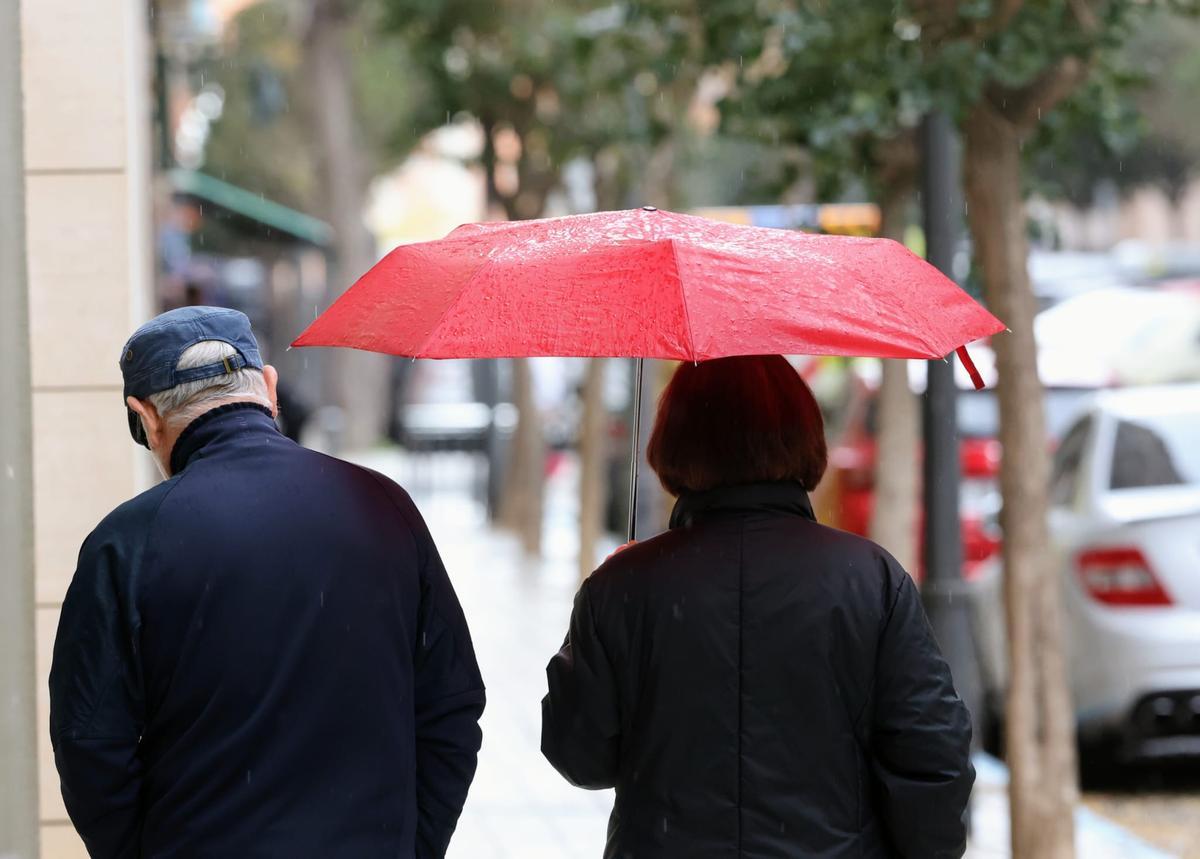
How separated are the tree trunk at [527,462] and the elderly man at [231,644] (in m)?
13.9

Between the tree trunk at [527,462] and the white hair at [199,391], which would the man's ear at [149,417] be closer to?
the white hair at [199,391]

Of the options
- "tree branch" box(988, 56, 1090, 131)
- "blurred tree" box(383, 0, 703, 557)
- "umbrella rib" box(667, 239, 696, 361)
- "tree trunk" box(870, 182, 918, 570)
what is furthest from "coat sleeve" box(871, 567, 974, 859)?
"blurred tree" box(383, 0, 703, 557)

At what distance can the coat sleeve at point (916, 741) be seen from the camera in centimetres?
293

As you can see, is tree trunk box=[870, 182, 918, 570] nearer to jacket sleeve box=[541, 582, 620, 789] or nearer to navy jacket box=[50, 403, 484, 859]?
jacket sleeve box=[541, 582, 620, 789]

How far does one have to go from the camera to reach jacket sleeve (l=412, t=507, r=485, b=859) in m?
3.05

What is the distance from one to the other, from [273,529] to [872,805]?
1.14 meters

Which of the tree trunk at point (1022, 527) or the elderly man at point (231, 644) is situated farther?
the tree trunk at point (1022, 527)

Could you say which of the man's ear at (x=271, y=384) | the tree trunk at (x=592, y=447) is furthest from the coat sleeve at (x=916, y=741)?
the tree trunk at (x=592, y=447)

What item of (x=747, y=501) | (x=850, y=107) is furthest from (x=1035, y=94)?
(x=747, y=501)

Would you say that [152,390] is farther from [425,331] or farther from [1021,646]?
[1021,646]

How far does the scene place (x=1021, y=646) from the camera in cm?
589

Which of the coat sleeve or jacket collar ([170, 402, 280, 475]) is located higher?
jacket collar ([170, 402, 280, 475])

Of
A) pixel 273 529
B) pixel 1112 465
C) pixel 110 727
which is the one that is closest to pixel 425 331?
pixel 273 529

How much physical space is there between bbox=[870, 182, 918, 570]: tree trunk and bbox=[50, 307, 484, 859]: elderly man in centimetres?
591
